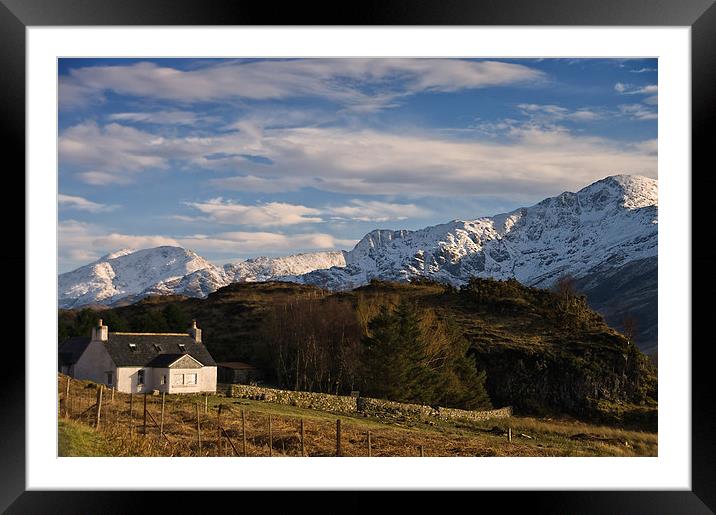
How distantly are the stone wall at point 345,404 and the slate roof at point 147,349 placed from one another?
2.94 ft

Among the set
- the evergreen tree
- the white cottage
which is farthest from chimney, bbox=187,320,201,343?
the evergreen tree

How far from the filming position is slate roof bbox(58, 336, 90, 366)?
1194cm

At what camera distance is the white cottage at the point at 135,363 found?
38.2ft

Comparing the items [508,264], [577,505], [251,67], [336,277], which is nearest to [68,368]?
[251,67]

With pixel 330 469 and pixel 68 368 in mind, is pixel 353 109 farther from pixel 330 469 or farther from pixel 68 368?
pixel 330 469

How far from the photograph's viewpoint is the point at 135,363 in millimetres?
11742

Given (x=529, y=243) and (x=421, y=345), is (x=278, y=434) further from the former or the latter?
(x=529, y=243)

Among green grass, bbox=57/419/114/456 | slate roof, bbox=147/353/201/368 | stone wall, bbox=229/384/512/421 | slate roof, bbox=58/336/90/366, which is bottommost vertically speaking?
stone wall, bbox=229/384/512/421

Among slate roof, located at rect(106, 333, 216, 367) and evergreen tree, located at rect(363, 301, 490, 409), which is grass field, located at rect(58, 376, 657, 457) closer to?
slate roof, located at rect(106, 333, 216, 367)

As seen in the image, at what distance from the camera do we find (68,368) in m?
11.8

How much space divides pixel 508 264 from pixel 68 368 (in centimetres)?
1467

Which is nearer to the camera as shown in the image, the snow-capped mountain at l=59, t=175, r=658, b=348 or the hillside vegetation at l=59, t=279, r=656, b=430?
the hillside vegetation at l=59, t=279, r=656, b=430

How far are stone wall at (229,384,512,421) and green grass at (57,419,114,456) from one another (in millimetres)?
5181

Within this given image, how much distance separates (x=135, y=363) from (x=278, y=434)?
11.0ft
